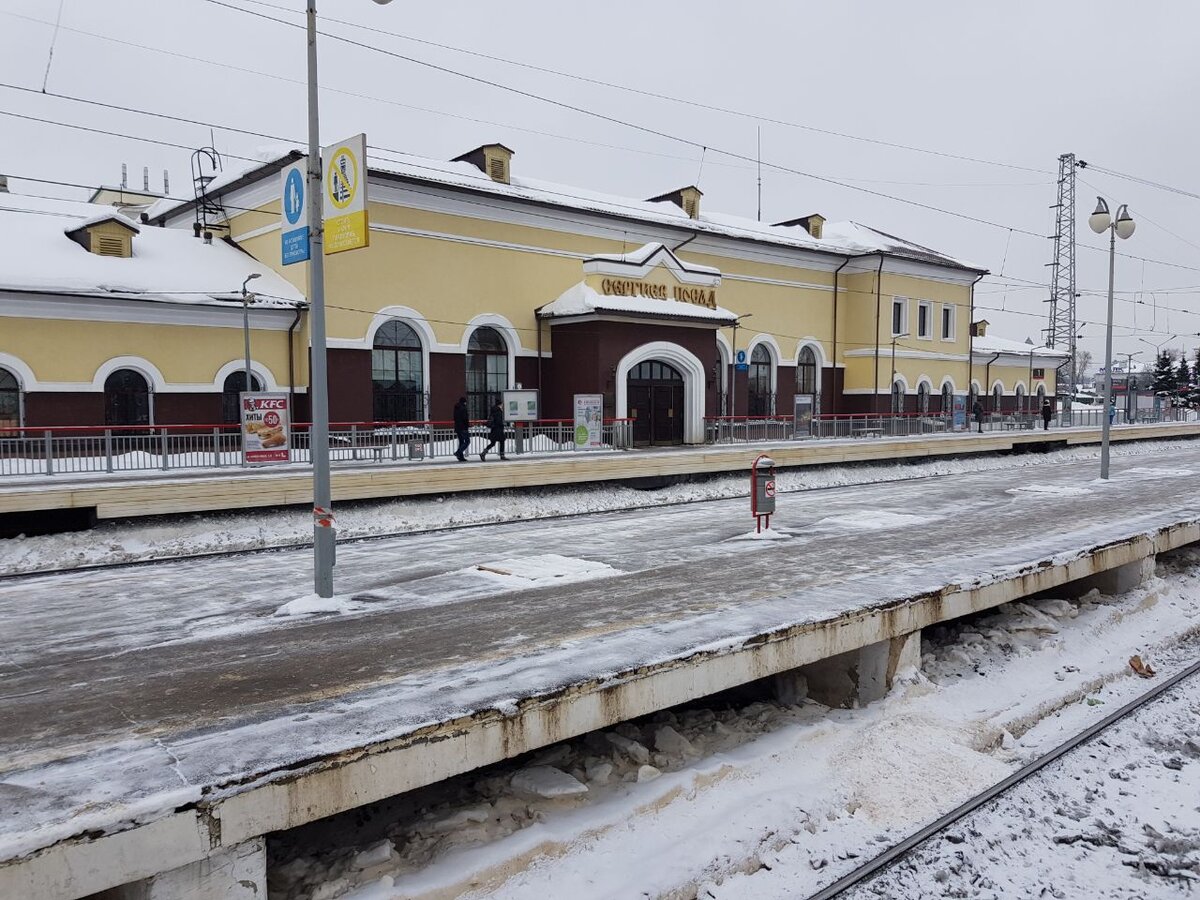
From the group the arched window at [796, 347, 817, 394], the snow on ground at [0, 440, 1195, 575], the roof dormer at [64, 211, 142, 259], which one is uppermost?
the roof dormer at [64, 211, 142, 259]

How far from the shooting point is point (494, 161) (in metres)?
29.3

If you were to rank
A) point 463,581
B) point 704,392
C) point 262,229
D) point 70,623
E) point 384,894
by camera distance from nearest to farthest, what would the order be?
point 384,894 → point 70,623 → point 463,581 → point 262,229 → point 704,392

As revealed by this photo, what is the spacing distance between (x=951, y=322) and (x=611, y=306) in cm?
2474

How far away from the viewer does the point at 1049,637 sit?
10.4m

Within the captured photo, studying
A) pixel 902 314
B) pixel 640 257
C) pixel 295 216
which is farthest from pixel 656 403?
pixel 295 216

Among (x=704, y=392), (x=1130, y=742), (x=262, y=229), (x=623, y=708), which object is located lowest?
(x=1130, y=742)

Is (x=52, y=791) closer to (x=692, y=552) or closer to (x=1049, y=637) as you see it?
(x=692, y=552)

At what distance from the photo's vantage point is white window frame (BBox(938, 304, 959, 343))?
43.7 m

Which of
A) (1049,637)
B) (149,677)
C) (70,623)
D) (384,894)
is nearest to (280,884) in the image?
(384,894)

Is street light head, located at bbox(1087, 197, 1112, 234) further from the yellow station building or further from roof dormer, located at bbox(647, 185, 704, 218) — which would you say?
roof dormer, located at bbox(647, 185, 704, 218)

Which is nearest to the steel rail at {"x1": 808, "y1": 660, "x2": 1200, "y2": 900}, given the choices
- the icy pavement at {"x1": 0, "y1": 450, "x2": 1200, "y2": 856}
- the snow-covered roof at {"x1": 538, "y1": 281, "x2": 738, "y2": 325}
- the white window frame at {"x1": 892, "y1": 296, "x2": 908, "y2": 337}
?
the icy pavement at {"x1": 0, "y1": 450, "x2": 1200, "y2": 856}

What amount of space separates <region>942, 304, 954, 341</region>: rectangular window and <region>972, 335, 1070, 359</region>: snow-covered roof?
16.3 ft

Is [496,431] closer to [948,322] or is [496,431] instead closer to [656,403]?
[656,403]

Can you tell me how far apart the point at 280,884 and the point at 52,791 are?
4.78 feet
